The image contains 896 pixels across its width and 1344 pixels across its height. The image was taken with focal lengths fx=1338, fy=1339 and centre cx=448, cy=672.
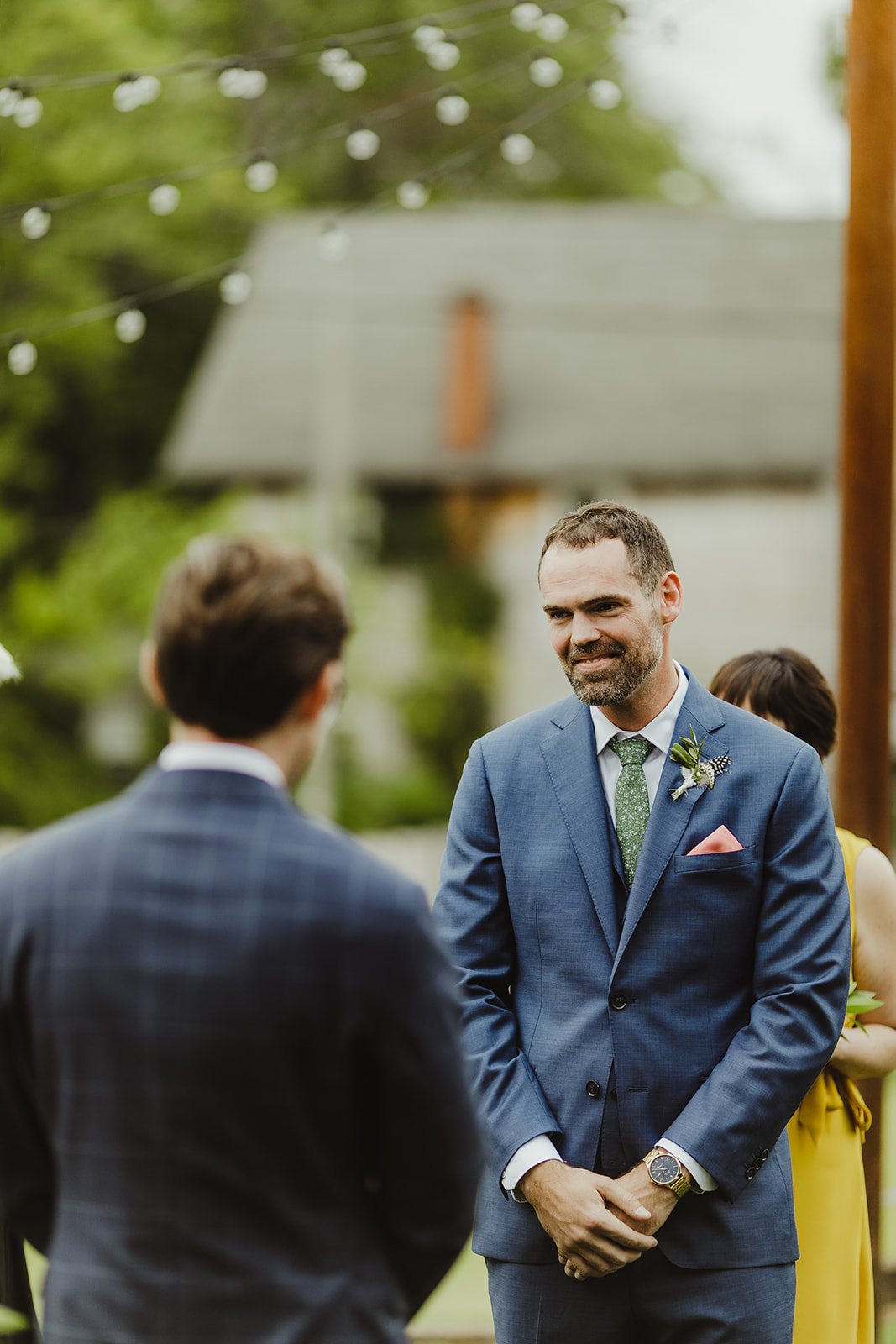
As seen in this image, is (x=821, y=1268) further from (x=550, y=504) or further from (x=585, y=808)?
(x=550, y=504)

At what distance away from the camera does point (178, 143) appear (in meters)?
21.8

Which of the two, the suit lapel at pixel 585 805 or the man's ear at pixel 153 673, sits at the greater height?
the man's ear at pixel 153 673

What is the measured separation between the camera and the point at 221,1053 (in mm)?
1452

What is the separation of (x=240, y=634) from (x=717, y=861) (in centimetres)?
115

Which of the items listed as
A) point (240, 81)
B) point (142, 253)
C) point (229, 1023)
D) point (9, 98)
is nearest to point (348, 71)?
point (240, 81)

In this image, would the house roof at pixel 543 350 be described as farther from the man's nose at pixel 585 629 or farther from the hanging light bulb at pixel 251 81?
the man's nose at pixel 585 629


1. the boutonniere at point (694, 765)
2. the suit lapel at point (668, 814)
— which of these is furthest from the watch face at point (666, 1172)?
the boutonniere at point (694, 765)

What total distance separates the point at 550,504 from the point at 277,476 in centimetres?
477

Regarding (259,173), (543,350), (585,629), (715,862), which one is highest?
(543,350)

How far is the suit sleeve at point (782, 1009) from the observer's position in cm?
227

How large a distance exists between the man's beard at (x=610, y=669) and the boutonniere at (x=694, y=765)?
0.14 metres

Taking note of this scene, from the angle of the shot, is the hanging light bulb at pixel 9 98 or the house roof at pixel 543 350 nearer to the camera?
the hanging light bulb at pixel 9 98

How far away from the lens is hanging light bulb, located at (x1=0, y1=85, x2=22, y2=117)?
203 inches

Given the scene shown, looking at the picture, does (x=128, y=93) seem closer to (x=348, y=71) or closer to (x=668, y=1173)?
(x=348, y=71)
